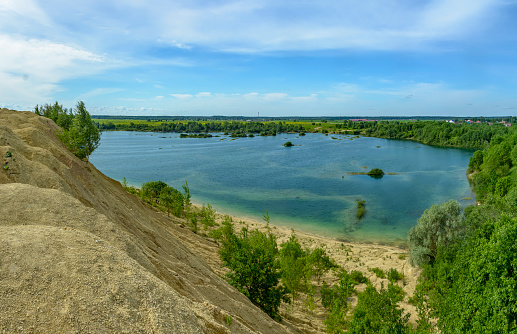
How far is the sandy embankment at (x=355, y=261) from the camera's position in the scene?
2127 centimetres

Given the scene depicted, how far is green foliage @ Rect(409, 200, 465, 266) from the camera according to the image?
25172mm

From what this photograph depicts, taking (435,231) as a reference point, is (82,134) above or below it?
above

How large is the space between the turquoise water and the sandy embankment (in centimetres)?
372

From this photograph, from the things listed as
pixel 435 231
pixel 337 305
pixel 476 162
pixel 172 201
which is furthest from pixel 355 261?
pixel 476 162

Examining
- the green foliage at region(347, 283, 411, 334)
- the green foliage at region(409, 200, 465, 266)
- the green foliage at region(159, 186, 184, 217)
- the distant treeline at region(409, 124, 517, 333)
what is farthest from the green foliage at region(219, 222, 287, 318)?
the green foliage at region(159, 186, 184, 217)

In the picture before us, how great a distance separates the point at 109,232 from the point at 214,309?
20.3 feet

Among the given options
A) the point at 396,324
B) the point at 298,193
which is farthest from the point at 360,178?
the point at 396,324

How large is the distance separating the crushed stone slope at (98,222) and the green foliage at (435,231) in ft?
50.5

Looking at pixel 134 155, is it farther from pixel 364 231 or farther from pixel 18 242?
pixel 18 242

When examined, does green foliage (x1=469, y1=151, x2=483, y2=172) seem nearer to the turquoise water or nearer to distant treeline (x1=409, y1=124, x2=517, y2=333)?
the turquoise water

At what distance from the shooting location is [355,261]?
1165 inches

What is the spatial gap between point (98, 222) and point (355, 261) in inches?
990

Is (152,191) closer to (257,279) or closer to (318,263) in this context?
(318,263)

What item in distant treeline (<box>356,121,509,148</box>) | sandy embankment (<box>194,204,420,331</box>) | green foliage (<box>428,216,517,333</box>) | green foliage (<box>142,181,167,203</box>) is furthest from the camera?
distant treeline (<box>356,121,509,148</box>)
